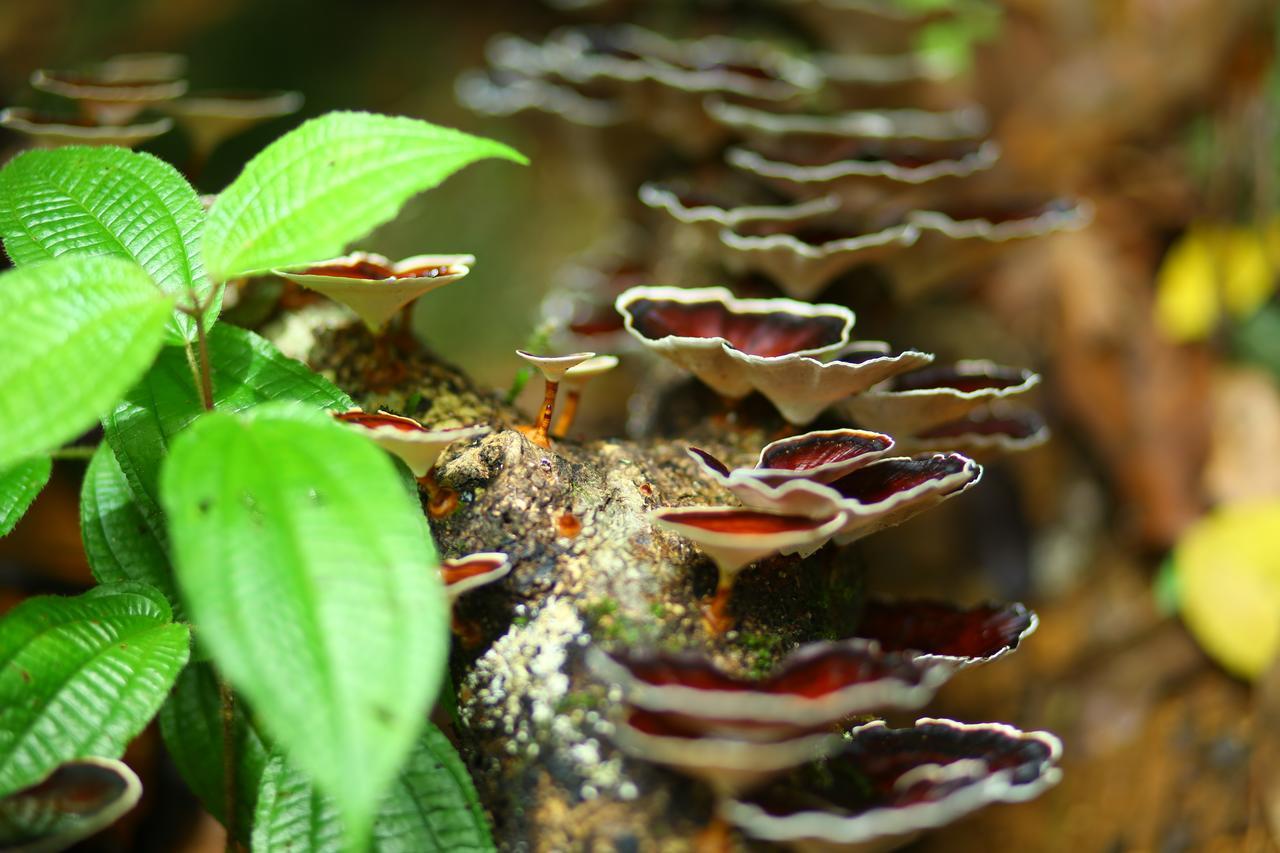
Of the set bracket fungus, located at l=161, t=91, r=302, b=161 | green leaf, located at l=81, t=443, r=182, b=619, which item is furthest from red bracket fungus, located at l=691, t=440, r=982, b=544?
bracket fungus, located at l=161, t=91, r=302, b=161

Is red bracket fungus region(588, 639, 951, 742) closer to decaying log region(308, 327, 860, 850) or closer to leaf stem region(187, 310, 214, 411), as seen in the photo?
decaying log region(308, 327, 860, 850)

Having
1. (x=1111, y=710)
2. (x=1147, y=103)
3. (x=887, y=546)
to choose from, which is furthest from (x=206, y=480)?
(x=1147, y=103)

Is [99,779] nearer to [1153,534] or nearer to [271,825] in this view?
[271,825]

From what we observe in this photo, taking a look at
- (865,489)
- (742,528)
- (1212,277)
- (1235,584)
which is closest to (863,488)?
(865,489)

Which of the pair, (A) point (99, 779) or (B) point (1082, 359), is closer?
(A) point (99, 779)

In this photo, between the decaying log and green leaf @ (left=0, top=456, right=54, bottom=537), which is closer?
the decaying log

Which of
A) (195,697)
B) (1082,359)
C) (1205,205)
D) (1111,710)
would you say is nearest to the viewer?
(195,697)

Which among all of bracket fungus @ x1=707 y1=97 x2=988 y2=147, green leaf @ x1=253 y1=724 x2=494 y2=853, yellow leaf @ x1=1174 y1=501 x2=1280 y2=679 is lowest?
yellow leaf @ x1=1174 y1=501 x2=1280 y2=679

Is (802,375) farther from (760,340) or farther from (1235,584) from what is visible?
(1235,584)
